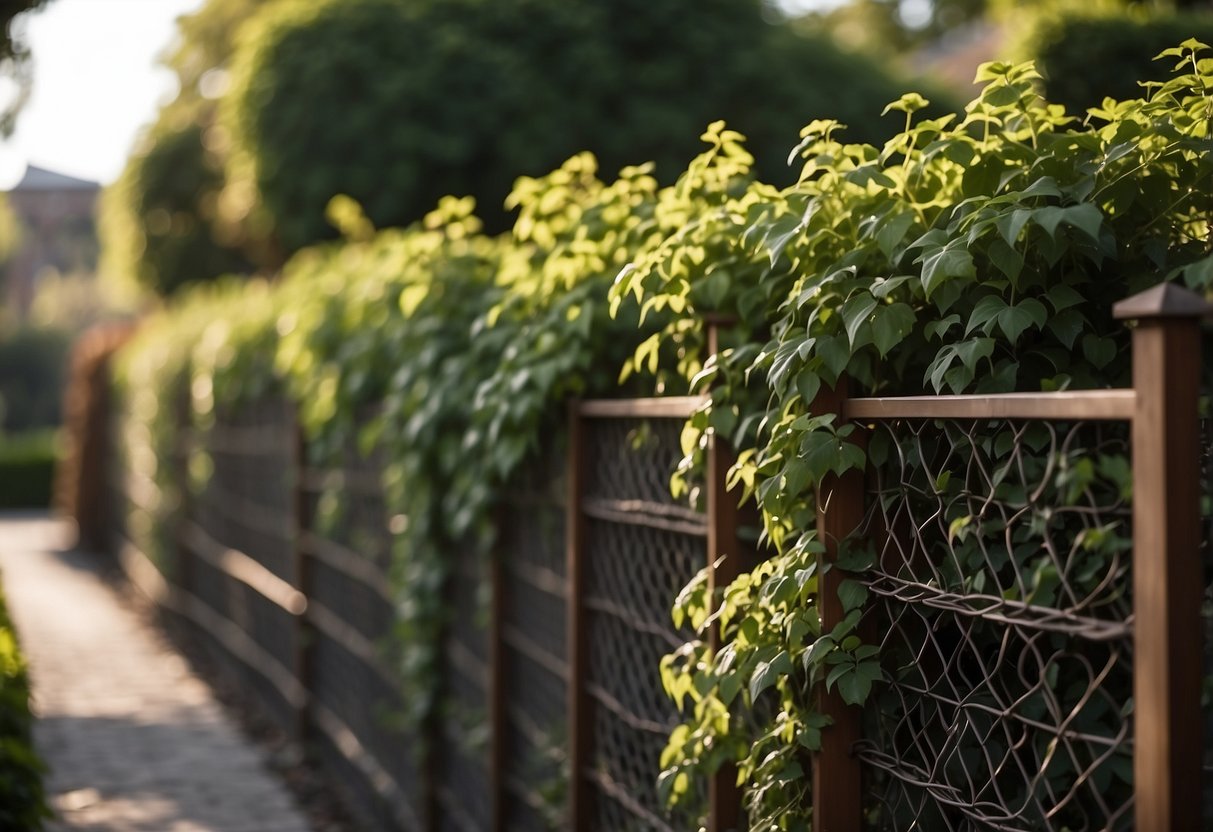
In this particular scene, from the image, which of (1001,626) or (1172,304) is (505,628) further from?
(1172,304)

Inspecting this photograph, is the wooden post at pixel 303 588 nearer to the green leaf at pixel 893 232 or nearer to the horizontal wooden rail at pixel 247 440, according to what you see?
the horizontal wooden rail at pixel 247 440

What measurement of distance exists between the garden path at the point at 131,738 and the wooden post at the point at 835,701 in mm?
3854

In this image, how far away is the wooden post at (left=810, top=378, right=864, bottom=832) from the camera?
2723 mm

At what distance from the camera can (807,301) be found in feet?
8.83

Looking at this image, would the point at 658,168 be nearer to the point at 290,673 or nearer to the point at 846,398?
the point at 290,673

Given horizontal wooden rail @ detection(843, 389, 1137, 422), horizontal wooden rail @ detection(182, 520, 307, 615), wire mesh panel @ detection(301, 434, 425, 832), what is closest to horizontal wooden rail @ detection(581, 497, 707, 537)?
horizontal wooden rail @ detection(843, 389, 1137, 422)

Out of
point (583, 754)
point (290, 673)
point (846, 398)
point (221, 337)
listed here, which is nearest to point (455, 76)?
point (221, 337)

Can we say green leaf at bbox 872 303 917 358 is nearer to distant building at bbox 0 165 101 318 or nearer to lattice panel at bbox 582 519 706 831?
lattice panel at bbox 582 519 706 831

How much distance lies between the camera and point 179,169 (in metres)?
27.1

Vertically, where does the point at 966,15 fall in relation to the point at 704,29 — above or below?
above

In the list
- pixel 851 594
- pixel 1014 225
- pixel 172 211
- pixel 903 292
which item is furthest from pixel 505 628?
pixel 172 211

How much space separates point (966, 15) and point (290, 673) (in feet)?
75.1

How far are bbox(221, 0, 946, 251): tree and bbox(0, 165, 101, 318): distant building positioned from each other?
229ft

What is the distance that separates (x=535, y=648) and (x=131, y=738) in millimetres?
4577
